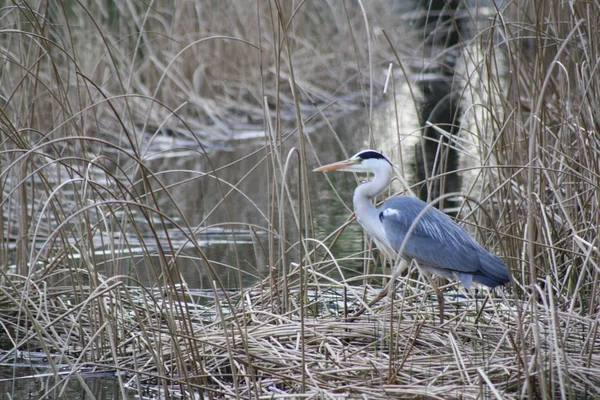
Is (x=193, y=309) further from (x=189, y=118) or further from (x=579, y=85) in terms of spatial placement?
(x=189, y=118)

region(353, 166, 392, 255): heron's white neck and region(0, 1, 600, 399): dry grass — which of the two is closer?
region(0, 1, 600, 399): dry grass

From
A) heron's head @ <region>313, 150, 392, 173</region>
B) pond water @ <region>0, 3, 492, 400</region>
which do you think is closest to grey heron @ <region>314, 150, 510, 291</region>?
heron's head @ <region>313, 150, 392, 173</region>

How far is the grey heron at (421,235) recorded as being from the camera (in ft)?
13.2

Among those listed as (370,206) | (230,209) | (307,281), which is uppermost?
(370,206)

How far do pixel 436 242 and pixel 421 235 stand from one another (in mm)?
113

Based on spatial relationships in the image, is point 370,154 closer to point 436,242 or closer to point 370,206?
point 370,206

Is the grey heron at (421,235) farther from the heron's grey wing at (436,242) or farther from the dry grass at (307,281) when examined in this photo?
the dry grass at (307,281)

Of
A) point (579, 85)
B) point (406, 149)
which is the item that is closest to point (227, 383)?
point (579, 85)

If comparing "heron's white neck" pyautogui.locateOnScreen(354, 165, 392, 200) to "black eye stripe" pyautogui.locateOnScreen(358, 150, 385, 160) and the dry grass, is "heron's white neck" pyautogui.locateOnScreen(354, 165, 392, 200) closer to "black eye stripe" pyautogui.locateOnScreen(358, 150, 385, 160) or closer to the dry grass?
"black eye stripe" pyautogui.locateOnScreen(358, 150, 385, 160)

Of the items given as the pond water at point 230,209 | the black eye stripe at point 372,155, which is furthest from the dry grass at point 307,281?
the black eye stripe at point 372,155

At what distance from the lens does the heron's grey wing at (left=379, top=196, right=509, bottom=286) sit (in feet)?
13.2

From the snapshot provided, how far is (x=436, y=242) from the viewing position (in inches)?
165

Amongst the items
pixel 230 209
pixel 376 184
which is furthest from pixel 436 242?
pixel 230 209

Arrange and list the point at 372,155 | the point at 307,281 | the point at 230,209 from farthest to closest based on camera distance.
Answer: the point at 230,209 → the point at 372,155 → the point at 307,281
